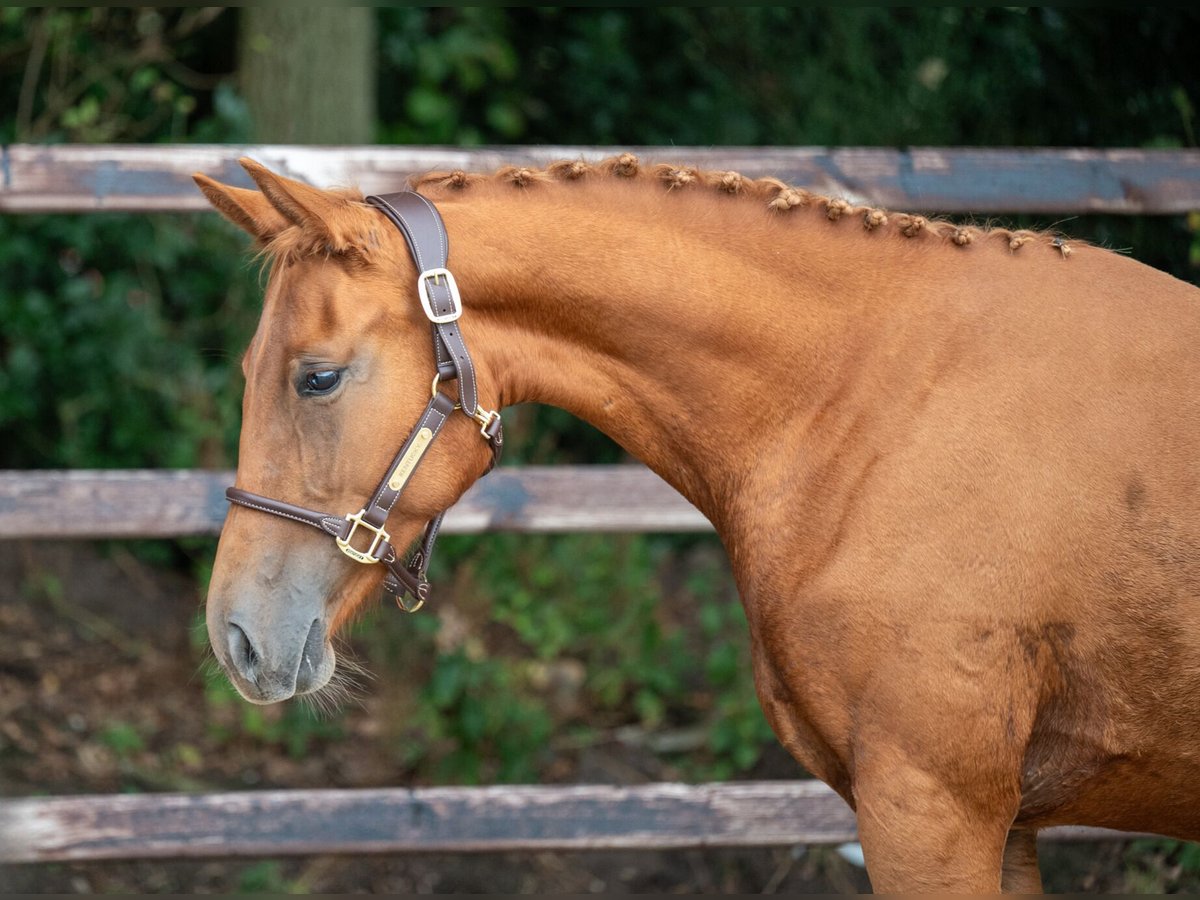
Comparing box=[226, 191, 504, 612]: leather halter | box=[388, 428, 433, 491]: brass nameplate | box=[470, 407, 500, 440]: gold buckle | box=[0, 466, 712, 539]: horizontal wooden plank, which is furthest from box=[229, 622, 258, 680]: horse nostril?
box=[0, 466, 712, 539]: horizontal wooden plank

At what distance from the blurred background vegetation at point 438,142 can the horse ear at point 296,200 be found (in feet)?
8.24

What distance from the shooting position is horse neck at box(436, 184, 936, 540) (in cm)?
230

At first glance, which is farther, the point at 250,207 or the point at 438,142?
the point at 438,142

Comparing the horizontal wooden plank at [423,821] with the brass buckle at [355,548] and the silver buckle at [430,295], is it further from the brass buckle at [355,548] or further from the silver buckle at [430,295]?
the silver buckle at [430,295]

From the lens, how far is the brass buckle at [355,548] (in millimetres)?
2174

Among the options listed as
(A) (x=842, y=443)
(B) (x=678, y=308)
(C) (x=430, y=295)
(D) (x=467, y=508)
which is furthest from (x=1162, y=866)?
(C) (x=430, y=295)

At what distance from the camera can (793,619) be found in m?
2.21

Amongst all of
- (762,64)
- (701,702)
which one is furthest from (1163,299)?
(762,64)

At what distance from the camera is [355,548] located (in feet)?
7.20

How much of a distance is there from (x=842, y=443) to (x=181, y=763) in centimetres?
349

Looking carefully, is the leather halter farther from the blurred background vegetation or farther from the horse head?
the blurred background vegetation

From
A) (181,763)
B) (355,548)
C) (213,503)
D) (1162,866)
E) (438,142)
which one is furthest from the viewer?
(438,142)

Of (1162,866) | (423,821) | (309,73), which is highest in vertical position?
(309,73)

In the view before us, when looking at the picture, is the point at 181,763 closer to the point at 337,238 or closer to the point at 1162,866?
the point at 337,238
